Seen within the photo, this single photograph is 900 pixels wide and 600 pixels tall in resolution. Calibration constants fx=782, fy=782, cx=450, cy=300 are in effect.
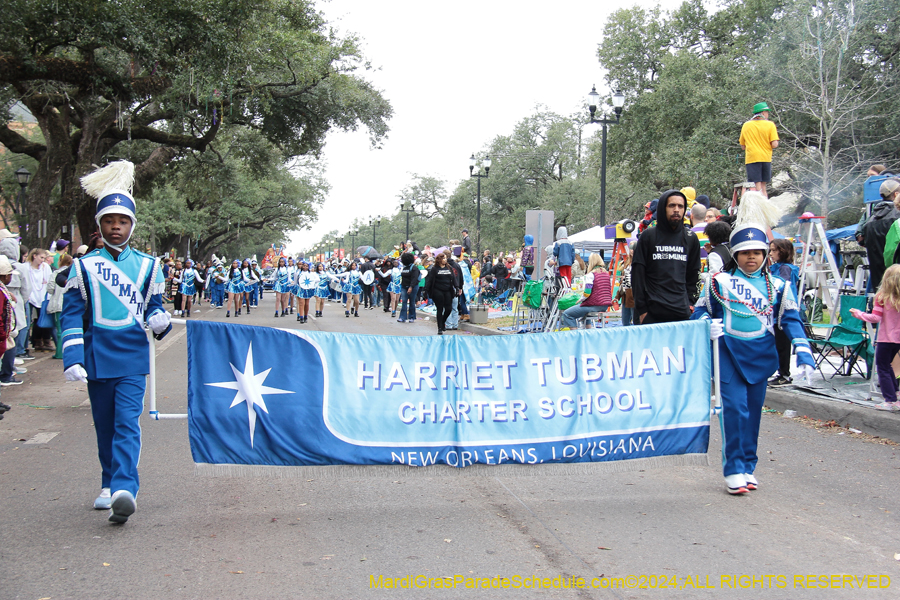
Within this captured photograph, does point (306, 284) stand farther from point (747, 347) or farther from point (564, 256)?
point (747, 347)

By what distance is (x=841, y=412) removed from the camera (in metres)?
8.04

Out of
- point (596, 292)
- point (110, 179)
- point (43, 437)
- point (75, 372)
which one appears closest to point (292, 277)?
point (596, 292)

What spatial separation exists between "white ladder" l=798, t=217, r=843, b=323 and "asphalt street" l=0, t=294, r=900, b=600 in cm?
595

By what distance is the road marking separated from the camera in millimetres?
7270

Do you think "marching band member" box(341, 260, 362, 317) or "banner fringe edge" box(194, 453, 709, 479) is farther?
"marching band member" box(341, 260, 362, 317)

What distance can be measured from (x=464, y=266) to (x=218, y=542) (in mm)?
18264

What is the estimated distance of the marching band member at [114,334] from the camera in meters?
4.74

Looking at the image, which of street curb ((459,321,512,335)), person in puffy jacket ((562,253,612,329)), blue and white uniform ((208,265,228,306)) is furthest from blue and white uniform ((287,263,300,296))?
person in puffy jacket ((562,253,612,329))

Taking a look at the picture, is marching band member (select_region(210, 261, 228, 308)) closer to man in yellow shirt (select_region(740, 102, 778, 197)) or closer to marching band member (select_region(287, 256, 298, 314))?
marching band member (select_region(287, 256, 298, 314))

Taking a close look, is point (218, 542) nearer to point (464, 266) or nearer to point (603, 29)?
point (464, 266)

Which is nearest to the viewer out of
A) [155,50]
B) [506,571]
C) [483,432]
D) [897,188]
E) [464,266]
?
[506,571]

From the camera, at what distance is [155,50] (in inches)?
704

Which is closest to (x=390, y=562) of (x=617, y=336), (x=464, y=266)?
(x=617, y=336)

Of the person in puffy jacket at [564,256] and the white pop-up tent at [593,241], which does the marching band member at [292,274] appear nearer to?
the white pop-up tent at [593,241]
